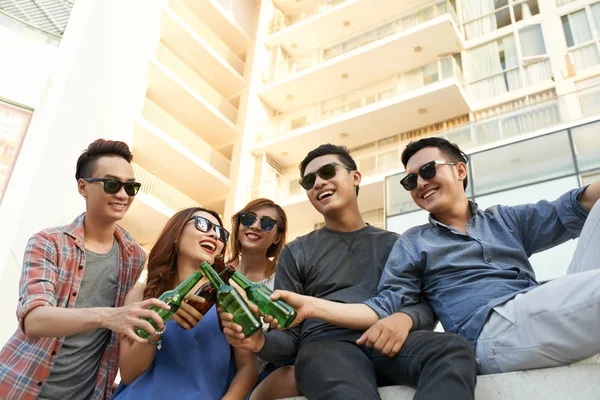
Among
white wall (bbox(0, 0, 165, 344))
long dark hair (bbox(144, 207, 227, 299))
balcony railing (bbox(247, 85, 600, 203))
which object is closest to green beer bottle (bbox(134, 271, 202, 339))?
long dark hair (bbox(144, 207, 227, 299))

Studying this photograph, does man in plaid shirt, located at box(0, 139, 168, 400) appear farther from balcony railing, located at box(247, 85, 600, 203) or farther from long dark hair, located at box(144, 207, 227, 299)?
balcony railing, located at box(247, 85, 600, 203)

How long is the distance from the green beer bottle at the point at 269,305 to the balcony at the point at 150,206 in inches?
537

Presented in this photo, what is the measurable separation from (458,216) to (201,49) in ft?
58.3

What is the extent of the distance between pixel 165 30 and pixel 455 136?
12.2 metres

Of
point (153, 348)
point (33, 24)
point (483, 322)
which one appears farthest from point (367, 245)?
point (33, 24)

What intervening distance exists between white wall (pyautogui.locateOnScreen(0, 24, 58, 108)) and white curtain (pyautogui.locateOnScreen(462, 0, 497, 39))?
1298 centimetres

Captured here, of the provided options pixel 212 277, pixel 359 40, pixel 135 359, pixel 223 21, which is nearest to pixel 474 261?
pixel 212 277

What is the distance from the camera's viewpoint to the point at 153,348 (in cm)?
210

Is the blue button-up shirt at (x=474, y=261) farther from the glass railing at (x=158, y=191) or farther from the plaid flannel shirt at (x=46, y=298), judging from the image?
the glass railing at (x=158, y=191)

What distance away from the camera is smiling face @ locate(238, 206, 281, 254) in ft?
10.9

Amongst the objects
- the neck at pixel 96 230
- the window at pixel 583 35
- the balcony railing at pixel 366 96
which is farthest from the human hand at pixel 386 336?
the window at pixel 583 35

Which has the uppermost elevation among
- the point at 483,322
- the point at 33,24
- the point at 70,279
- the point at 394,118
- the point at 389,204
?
the point at 394,118

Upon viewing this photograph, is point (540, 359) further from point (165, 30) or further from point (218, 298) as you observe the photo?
point (165, 30)

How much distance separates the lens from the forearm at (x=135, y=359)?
2.09m
